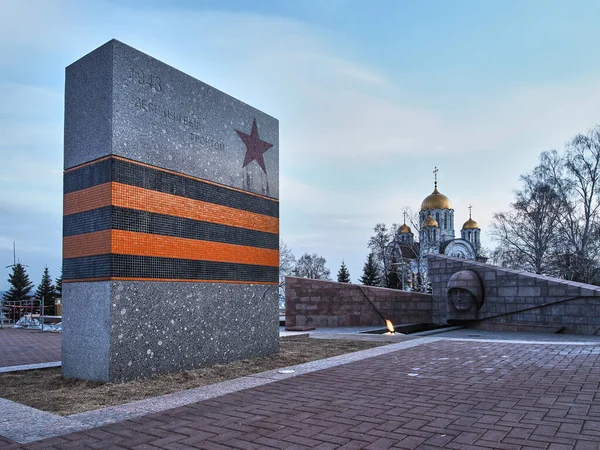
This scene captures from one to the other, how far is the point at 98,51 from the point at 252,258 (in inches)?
167

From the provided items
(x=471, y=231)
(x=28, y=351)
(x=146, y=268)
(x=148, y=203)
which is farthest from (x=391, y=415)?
(x=471, y=231)

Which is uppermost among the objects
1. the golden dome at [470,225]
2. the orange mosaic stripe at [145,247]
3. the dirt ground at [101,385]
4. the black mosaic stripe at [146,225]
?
the golden dome at [470,225]

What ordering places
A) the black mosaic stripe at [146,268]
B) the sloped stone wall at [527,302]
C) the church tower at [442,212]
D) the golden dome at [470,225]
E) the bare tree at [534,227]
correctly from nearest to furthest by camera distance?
the black mosaic stripe at [146,268] → the sloped stone wall at [527,302] → the bare tree at [534,227] → the church tower at [442,212] → the golden dome at [470,225]

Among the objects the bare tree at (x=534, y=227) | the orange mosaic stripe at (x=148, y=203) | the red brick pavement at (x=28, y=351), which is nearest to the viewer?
the orange mosaic stripe at (x=148, y=203)

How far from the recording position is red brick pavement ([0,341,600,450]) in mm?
3793

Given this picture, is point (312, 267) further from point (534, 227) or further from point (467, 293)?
point (467, 293)

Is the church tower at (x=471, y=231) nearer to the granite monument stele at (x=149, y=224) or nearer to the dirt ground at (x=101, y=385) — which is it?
the dirt ground at (x=101, y=385)

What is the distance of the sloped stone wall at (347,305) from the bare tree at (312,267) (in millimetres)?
52735

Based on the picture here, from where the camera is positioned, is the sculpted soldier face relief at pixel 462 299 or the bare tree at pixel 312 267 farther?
the bare tree at pixel 312 267

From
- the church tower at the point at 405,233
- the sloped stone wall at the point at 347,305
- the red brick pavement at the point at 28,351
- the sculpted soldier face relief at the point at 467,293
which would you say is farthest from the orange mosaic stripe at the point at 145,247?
the church tower at the point at 405,233

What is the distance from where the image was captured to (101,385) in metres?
6.20

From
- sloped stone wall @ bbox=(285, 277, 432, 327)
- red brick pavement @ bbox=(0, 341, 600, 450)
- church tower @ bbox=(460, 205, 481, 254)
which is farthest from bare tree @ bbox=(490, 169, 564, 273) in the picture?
church tower @ bbox=(460, 205, 481, 254)

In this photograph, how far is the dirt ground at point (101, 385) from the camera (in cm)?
534

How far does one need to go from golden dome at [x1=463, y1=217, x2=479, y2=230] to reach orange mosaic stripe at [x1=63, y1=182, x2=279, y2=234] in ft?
224
